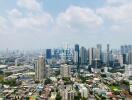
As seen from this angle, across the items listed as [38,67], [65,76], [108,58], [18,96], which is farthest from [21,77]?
[108,58]

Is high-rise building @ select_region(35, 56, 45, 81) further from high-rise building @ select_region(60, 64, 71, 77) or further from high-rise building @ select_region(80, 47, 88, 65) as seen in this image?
high-rise building @ select_region(80, 47, 88, 65)

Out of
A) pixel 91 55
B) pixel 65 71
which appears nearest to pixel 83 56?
pixel 91 55

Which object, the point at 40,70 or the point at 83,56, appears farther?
the point at 83,56

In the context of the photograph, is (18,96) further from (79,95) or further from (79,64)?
(79,64)

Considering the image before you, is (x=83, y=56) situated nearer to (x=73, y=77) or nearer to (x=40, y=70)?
(x=73, y=77)

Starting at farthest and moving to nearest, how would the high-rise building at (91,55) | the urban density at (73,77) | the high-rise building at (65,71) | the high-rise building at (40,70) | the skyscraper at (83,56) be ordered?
the skyscraper at (83,56)
the high-rise building at (91,55)
the high-rise building at (65,71)
the high-rise building at (40,70)
the urban density at (73,77)

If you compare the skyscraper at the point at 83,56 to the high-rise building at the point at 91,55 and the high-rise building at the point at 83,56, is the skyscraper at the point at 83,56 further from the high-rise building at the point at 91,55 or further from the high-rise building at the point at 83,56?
the high-rise building at the point at 91,55

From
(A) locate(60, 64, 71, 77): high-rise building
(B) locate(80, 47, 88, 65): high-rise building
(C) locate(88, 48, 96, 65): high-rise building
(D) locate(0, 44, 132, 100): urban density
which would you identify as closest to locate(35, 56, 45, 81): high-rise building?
(D) locate(0, 44, 132, 100): urban density

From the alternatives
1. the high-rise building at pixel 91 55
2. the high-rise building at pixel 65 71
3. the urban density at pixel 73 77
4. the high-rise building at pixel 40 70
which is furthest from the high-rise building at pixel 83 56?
the high-rise building at pixel 40 70
